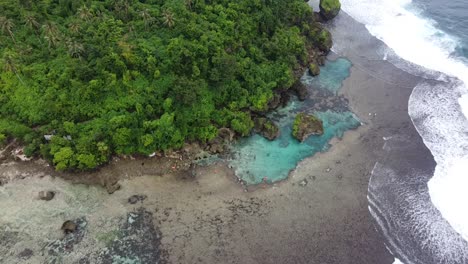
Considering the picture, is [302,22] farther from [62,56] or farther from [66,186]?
[66,186]

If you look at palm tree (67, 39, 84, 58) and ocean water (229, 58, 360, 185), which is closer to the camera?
ocean water (229, 58, 360, 185)

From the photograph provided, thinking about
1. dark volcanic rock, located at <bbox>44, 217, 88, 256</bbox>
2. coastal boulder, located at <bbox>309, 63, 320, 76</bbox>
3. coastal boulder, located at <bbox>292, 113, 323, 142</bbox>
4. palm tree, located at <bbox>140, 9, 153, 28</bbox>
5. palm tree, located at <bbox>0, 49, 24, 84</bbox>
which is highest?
palm tree, located at <bbox>140, 9, 153, 28</bbox>

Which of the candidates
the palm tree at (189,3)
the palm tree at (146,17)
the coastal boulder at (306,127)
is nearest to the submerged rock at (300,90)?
the coastal boulder at (306,127)

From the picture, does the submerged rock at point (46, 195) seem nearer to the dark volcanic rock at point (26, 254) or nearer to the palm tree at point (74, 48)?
the dark volcanic rock at point (26, 254)

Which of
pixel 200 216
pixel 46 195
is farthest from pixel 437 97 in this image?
pixel 46 195

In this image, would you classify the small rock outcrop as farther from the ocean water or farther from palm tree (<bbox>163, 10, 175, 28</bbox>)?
palm tree (<bbox>163, 10, 175, 28</bbox>)

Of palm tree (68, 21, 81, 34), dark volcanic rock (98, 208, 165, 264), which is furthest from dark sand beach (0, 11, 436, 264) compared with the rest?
palm tree (68, 21, 81, 34)
